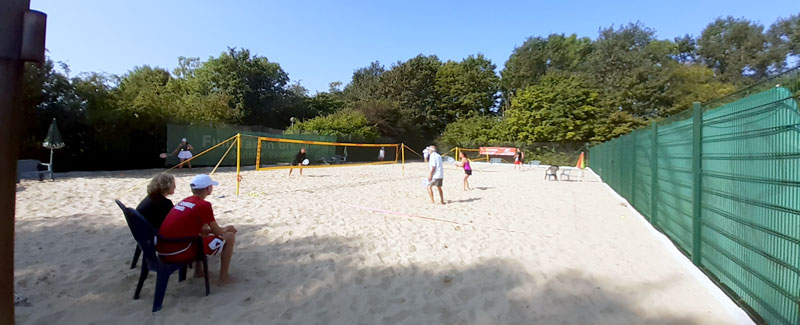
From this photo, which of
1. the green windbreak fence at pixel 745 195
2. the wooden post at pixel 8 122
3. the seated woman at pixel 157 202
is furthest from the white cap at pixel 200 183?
the green windbreak fence at pixel 745 195

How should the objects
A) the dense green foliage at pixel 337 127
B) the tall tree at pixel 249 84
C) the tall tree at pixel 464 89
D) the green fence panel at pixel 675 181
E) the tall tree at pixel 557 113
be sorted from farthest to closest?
the tall tree at pixel 464 89, the tall tree at pixel 249 84, the tall tree at pixel 557 113, the dense green foliage at pixel 337 127, the green fence panel at pixel 675 181

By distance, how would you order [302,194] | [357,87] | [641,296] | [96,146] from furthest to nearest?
[357,87] → [96,146] → [302,194] → [641,296]

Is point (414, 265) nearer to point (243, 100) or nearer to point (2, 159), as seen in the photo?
point (2, 159)

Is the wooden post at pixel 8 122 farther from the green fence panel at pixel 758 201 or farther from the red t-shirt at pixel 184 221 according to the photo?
→ the green fence panel at pixel 758 201

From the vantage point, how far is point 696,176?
375cm

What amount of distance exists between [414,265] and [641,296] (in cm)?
201

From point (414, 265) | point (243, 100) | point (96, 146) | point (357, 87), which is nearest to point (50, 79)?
point (96, 146)

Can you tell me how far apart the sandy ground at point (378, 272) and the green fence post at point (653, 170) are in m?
0.36

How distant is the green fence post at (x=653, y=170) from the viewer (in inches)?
223

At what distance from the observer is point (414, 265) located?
3920mm

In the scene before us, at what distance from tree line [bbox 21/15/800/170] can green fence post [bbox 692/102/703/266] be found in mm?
18166

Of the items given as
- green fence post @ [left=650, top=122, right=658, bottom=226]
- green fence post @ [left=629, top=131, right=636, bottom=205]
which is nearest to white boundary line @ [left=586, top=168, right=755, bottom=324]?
green fence post @ [left=650, top=122, right=658, bottom=226]

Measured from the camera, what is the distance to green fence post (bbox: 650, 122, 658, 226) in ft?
18.6

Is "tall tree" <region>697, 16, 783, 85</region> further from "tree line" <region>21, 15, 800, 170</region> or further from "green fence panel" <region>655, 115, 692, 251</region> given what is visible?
"green fence panel" <region>655, 115, 692, 251</region>
